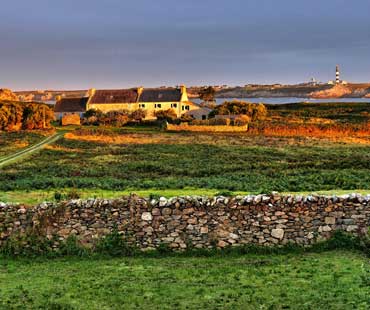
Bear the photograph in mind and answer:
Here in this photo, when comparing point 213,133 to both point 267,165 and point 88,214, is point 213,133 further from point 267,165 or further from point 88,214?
point 88,214

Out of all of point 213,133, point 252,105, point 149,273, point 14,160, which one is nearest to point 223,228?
point 149,273

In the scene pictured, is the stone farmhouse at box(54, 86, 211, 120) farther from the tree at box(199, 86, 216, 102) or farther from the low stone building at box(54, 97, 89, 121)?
the tree at box(199, 86, 216, 102)

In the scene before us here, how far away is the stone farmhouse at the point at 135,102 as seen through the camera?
10219cm

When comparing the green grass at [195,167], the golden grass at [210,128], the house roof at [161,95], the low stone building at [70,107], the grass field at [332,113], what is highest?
the house roof at [161,95]

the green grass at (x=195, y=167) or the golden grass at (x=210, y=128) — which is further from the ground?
the golden grass at (x=210, y=128)

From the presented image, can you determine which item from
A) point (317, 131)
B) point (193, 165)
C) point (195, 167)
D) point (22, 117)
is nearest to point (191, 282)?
point (195, 167)

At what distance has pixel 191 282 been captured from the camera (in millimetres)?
10992

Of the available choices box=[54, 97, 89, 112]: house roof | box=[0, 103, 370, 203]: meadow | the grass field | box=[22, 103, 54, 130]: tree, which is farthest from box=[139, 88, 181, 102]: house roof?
box=[0, 103, 370, 203]: meadow

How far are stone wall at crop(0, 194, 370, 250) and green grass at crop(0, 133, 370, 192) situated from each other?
7.03 m

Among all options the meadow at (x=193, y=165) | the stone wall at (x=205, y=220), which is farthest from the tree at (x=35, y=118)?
the stone wall at (x=205, y=220)

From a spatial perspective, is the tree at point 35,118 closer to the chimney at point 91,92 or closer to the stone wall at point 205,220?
the chimney at point 91,92

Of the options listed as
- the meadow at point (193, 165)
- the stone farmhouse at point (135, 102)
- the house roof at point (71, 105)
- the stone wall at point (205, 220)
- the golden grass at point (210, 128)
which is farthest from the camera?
the house roof at point (71, 105)

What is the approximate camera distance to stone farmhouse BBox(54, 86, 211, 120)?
10219 cm

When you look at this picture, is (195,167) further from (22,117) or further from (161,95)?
(161,95)
